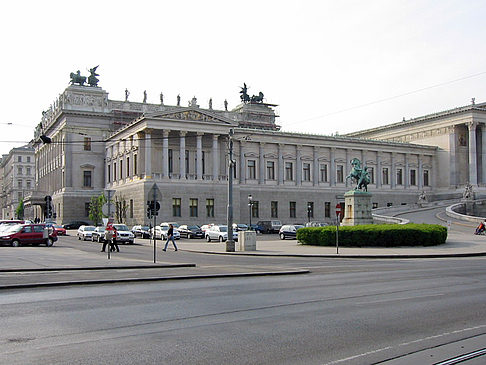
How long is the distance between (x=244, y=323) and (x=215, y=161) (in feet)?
227

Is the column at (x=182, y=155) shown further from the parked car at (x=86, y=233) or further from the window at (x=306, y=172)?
the parked car at (x=86, y=233)

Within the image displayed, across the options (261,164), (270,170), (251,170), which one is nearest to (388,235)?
(251,170)

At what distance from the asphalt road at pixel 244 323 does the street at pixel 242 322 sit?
0.8 inches

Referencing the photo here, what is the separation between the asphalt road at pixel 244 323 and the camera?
27.4ft

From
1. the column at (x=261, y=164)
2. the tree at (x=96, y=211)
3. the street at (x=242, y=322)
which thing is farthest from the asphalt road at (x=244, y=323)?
the column at (x=261, y=164)

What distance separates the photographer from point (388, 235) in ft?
124

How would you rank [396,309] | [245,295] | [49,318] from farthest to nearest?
[245,295] < [396,309] < [49,318]

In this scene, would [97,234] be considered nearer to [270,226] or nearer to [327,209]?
[270,226]

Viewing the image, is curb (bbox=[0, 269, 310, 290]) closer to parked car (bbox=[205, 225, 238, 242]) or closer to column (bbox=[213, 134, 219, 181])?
parked car (bbox=[205, 225, 238, 242])

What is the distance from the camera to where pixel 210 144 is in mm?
81750

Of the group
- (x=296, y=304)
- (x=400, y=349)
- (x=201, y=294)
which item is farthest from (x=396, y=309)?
(x=201, y=294)

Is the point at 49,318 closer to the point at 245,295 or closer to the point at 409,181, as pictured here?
the point at 245,295

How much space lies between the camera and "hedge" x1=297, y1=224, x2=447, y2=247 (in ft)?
123

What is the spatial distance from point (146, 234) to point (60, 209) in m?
35.7
